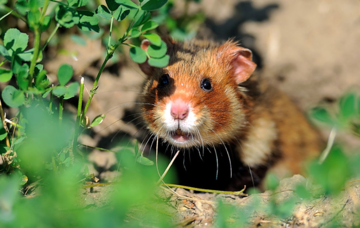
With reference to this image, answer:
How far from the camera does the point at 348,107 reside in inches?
67.6

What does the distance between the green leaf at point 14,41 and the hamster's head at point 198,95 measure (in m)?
1.01

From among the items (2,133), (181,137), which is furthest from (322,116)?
(2,133)

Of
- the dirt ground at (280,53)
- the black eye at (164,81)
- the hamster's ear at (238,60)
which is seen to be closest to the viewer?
the black eye at (164,81)

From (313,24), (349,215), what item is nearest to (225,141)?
(349,215)

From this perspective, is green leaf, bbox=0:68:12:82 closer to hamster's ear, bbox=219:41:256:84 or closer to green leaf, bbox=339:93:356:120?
hamster's ear, bbox=219:41:256:84

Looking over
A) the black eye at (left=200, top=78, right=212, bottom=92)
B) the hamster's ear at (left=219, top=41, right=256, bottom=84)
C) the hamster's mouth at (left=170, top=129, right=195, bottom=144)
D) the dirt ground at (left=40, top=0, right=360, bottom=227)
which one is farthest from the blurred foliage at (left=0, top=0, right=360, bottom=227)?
the dirt ground at (left=40, top=0, right=360, bottom=227)

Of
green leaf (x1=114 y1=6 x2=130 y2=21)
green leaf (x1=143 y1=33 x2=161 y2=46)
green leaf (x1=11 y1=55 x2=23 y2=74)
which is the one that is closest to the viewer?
green leaf (x1=11 y1=55 x2=23 y2=74)

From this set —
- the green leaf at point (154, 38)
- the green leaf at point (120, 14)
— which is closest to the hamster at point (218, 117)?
the green leaf at point (154, 38)

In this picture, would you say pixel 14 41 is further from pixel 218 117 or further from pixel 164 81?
pixel 218 117

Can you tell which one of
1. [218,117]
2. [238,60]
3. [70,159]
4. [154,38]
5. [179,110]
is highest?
[154,38]

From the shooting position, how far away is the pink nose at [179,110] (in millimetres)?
2586

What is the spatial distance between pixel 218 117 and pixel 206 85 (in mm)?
285

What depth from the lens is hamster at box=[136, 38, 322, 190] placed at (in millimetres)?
2775

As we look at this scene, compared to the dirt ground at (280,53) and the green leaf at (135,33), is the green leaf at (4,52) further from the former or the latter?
the dirt ground at (280,53)
